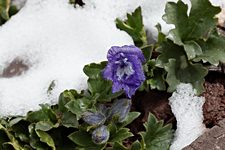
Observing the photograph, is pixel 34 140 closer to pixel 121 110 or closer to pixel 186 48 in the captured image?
pixel 121 110

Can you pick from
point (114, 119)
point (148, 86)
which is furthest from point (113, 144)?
point (148, 86)

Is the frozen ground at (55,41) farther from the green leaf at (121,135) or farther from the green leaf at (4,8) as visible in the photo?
the green leaf at (121,135)

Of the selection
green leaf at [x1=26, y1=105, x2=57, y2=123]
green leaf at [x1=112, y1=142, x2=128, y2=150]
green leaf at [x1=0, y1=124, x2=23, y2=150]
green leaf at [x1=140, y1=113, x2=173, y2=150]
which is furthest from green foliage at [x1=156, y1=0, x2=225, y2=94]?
green leaf at [x1=0, y1=124, x2=23, y2=150]

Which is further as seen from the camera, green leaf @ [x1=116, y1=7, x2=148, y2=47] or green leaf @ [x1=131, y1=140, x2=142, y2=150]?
green leaf @ [x1=116, y1=7, x2=148, y2=47]

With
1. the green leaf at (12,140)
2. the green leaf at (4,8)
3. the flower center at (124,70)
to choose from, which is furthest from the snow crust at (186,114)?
the green leaf at (4,8)

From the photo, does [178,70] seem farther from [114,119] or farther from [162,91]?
[114,119]

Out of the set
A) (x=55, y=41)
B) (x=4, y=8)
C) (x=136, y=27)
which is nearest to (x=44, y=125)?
(x=55, y=41)

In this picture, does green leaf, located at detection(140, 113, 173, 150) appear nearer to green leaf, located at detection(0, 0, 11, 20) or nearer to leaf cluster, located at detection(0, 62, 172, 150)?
leaf cluster, located at detection(0, 62, 172, 150)
